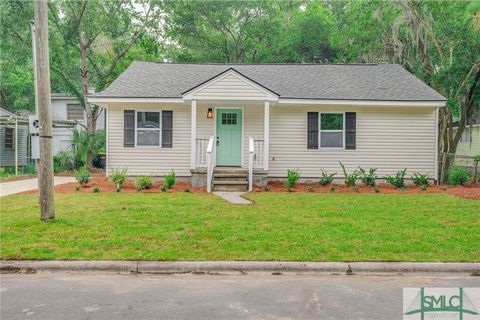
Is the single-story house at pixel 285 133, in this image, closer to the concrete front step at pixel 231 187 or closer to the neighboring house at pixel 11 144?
the concrete front step at pixel 231 187

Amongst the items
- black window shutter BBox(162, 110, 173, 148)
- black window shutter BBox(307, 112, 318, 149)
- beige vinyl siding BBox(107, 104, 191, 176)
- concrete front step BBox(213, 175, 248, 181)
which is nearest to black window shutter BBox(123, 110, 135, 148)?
beige vinyl siding BBox(107, 104, 191, 176)

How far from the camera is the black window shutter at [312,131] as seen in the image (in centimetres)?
1420

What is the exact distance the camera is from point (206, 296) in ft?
14.0

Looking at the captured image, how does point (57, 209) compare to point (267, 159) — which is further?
point (267, 159)

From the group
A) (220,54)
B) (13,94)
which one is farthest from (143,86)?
(13,94)

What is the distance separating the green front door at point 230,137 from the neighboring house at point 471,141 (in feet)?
60.3

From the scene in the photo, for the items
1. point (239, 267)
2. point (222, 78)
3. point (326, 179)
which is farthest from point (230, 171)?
point (239, 267)

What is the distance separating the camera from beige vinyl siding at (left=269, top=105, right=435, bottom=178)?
14.2 metres

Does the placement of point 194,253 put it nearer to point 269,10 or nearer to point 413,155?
point 413,155

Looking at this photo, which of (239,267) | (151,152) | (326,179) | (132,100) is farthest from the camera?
(151,152)

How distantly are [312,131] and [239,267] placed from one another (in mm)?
9647

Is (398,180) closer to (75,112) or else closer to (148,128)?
(148,128)

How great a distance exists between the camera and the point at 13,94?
27.0 meters

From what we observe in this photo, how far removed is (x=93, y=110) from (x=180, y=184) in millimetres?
10143
